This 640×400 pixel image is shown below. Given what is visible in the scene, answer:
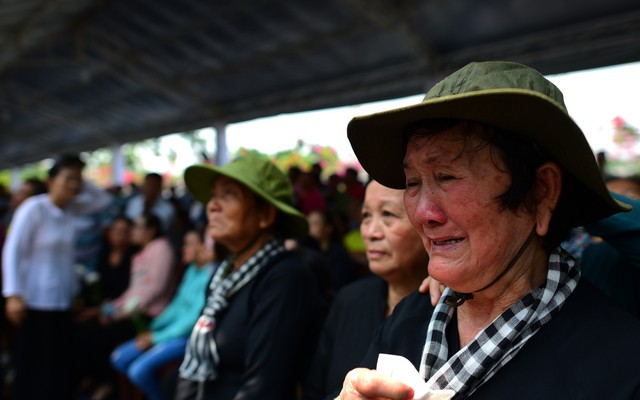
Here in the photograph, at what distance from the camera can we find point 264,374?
2037 mm

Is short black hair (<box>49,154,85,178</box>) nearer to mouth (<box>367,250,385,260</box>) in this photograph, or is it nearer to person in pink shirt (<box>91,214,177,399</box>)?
person in pink shirt (<box>91,214,177,399</box>)

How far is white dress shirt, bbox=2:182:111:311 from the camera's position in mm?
3527

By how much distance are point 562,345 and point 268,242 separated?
1.59m

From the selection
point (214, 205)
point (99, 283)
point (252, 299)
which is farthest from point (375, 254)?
point (99, 283)

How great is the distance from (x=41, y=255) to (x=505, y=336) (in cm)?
358

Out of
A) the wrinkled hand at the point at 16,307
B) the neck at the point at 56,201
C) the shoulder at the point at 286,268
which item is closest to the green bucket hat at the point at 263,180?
the shoulder at the point at 286,268

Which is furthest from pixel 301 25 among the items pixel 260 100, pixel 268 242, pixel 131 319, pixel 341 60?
pixel 268 242

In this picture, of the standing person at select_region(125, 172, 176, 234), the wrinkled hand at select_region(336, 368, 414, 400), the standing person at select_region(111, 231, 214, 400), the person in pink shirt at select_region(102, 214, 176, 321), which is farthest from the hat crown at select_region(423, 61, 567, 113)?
the standing person at select_region(125, 172, 176, 234)

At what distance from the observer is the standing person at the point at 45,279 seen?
11.8 ft

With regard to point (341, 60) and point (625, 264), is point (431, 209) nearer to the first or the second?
point (625, 264)

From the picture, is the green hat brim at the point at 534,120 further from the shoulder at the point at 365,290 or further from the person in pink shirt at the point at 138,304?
the person in pink shirt at the point at 138,304

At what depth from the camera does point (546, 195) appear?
1051 millimetres

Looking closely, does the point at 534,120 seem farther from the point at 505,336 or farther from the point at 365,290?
the point at 365,290

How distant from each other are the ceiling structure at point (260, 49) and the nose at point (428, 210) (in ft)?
17.1
